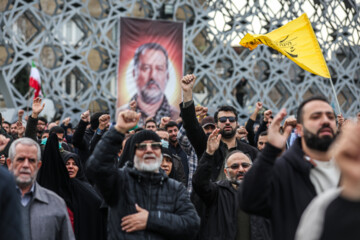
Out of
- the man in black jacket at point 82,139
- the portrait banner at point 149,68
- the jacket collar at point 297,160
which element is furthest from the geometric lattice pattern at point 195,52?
the jacket collar at point 297,160

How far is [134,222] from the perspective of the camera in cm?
468

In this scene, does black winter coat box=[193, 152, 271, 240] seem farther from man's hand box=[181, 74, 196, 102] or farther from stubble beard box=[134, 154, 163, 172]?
man's hand box=[181, 74, 196, 102]

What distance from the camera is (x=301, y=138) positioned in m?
4.03

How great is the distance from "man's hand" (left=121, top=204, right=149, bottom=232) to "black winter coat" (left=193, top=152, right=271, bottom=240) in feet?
2.54

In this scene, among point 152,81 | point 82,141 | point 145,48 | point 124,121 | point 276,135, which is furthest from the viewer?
point 145,48

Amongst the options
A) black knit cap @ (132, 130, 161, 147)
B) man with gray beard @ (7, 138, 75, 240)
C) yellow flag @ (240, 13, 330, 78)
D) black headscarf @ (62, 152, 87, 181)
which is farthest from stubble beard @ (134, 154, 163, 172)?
yellow flag @ (240, 13, 330, 78)

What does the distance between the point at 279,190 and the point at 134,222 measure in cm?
140

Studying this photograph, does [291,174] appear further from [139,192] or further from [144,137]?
[144,137]

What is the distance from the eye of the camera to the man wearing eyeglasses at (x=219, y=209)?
5262mm

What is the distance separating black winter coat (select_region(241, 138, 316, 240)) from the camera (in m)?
3.65

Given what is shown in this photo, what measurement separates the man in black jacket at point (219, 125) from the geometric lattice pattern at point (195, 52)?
1551 cm

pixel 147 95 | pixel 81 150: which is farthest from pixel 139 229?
pixel 147 95

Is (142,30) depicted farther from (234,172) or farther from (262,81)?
(234,172)

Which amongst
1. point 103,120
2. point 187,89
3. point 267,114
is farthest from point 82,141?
point 187,89
